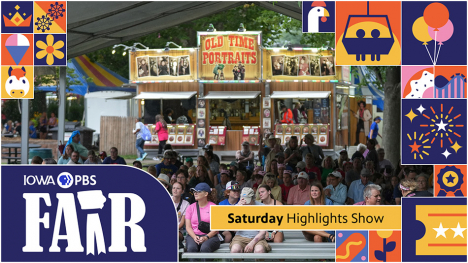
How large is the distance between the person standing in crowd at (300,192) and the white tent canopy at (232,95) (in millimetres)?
11451

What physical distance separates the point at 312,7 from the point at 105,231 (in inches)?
120

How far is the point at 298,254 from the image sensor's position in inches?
275

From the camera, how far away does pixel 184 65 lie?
21.4 meters

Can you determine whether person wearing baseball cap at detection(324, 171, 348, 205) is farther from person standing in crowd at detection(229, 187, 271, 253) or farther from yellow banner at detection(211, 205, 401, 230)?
yellow banner at detection(211, 205, 401, 230)

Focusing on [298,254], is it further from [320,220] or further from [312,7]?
[312,7]

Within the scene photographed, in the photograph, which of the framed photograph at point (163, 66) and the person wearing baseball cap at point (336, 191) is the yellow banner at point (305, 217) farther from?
the framed photograph at point (163, 66)

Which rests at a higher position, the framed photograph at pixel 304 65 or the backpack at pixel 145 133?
the framed photograph at pixel 304 65

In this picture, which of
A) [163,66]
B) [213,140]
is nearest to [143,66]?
[163,66]

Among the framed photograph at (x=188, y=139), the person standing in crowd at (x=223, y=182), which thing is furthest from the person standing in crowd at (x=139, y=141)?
the person standing in crowd at (x=223, y=182)

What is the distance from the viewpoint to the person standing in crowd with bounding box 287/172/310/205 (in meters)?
9.09

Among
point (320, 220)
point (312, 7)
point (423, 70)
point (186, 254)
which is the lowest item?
point (186, 254)

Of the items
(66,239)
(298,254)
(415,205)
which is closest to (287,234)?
(298,254)

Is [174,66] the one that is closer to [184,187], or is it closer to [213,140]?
[213,140]

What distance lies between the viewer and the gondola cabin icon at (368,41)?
6.54 m
